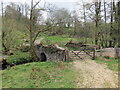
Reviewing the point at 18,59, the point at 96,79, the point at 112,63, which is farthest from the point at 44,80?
the point at 18,59

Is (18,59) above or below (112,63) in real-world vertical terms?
below

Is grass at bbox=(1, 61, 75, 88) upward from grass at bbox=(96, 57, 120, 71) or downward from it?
downward

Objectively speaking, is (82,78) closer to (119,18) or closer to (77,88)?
(77,88)

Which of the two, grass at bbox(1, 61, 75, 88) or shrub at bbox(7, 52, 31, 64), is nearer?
grass at bbox(1, 61, 75, 88)

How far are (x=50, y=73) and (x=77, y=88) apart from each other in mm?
3076

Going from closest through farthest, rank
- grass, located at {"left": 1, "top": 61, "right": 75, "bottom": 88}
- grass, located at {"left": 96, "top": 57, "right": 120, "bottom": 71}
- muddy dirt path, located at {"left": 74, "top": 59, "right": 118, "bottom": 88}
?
muddy dirt path, located at {"left": 74, "top": 59, "right": 118, "bottom": 88}
grass, located at {"left": 1, "top": 61, "right": 75, "bottom": 88}
grass, located at {"left": 96, "top": 57, "right": 120, "bottom": 71}

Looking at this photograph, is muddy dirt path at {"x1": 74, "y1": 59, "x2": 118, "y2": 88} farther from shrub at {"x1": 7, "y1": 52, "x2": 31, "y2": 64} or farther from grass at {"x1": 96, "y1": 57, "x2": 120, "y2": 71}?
shrub at {"x1": 7, "y1": 52, "x2": 31, "y2": 64}

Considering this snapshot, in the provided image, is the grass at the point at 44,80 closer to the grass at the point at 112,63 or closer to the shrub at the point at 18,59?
the grass at the point at 112,63

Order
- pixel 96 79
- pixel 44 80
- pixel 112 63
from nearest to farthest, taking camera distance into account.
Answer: pixel 96 79 → pixel 44 80 → pixel 112 63

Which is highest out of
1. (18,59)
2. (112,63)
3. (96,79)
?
(112,63)

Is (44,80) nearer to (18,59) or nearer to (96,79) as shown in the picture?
(96,79)

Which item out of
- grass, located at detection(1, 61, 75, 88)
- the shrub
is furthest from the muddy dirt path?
the shrub

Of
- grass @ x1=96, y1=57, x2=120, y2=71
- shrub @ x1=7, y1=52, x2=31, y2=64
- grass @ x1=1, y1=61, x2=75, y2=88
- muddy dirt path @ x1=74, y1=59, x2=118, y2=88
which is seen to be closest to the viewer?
muddy dirt path @ x1=74, y1=59, x2=118, y2=88

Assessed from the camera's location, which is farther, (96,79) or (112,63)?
(112,63)
